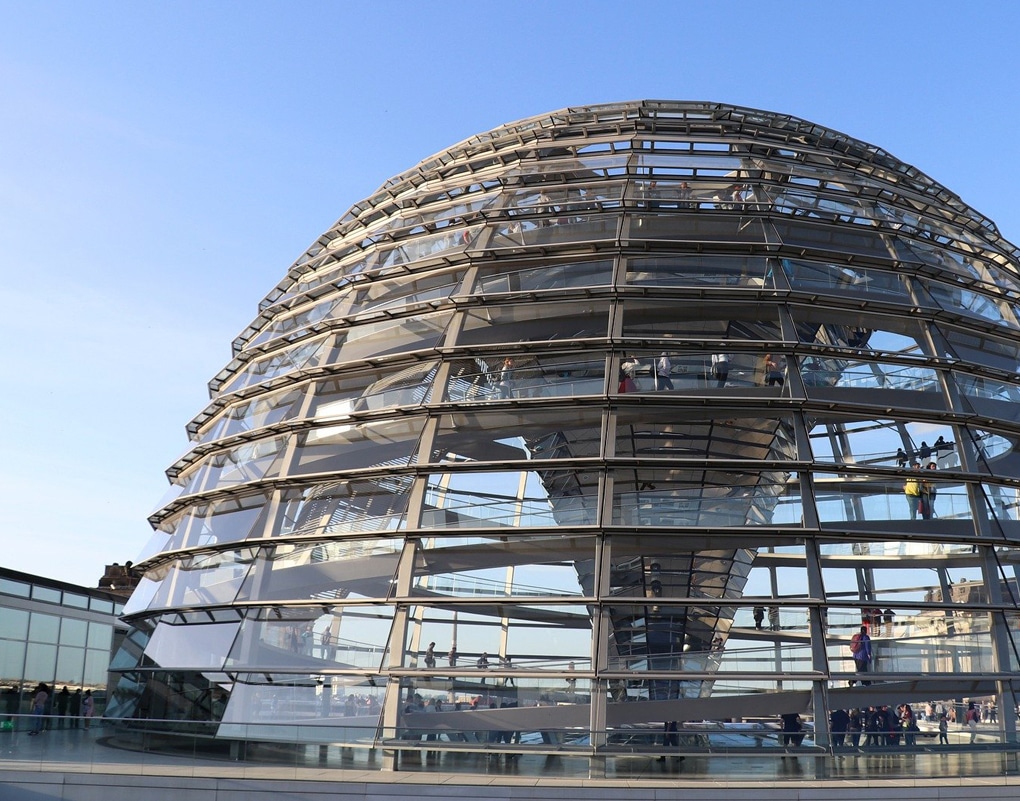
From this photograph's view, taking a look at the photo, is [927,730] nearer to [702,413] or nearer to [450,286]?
[702,413]

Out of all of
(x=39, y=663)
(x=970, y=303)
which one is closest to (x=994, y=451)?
(x=970, y=303)

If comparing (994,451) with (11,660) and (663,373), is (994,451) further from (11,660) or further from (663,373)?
(11,660)

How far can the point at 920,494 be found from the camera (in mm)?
19531

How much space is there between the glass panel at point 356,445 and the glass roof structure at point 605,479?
0.05 metres

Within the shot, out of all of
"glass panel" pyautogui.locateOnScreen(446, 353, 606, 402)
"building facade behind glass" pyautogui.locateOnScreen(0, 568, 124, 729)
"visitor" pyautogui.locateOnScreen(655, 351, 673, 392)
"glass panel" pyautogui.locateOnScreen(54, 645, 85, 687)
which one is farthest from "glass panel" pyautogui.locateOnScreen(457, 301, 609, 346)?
"glass panel" pyautogui.locateOnScreen(54, 645, 85, 687)

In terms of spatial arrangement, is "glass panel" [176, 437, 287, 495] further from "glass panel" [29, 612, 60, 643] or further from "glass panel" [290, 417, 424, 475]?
"glass panel" [29, 612, 60, 643]

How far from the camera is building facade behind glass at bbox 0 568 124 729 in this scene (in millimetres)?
32562

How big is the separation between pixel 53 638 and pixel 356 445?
67.3 ft

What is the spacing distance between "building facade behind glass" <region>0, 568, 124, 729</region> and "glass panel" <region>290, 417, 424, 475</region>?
38.0 ft

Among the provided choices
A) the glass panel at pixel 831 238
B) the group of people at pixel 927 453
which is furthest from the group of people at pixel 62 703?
the glass panel at pixel 831 238

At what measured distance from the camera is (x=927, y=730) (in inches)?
670

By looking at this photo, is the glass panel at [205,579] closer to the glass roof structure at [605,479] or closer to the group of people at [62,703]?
the glass roof structure at [605,479]

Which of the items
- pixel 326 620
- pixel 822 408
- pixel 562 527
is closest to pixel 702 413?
pixel 822 408

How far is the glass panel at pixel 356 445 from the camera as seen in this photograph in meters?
20.9
